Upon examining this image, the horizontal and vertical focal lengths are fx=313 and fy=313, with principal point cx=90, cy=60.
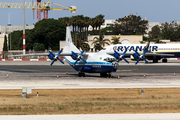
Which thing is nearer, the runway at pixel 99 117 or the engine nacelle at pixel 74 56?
the runway at pixel 99 117

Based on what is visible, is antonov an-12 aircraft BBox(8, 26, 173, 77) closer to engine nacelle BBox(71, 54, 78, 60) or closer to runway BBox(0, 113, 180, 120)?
engine nacelle BBox(71, 54, 78, 60)

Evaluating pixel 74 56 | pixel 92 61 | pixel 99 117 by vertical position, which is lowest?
pixel 99 117

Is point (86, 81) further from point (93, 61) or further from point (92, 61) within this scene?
point (92, 61)

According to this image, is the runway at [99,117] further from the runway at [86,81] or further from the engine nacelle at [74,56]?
the engine nacelle at [74,56]

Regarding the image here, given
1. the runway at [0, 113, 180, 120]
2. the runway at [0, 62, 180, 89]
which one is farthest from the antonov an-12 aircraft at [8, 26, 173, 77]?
the runway at [0, 113, 180, 120]

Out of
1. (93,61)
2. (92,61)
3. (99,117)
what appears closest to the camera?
(99,117)

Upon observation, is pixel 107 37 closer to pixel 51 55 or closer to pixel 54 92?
pixel 51 55

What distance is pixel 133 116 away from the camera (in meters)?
18.6

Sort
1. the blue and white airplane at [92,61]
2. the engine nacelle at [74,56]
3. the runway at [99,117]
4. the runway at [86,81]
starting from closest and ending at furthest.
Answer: the runway at [99,117]
the runway at [86,81]
the blue and white airplane at [92,61]
the engine nacelle at [74,56]

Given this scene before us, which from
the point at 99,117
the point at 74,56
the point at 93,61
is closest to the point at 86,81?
the point at 93,61

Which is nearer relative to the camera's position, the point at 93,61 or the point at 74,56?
the point at 93,61

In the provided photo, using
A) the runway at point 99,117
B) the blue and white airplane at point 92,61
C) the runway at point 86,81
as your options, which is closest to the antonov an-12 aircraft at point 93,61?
the blue and white airplane at point 92,61

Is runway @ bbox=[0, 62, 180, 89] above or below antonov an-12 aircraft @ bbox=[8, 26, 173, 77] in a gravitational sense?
below

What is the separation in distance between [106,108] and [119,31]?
169 metres
